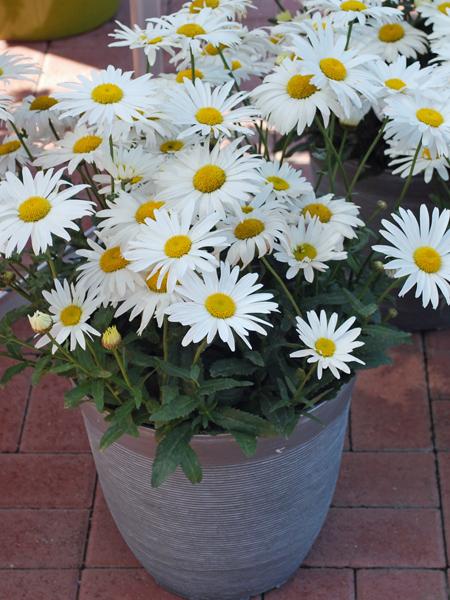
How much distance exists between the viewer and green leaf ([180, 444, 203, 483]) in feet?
4.74

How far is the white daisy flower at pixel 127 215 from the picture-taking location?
1.35 m

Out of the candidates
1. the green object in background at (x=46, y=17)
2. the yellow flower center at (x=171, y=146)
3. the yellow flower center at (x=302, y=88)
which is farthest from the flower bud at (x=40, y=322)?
the green object in background at (x=46, y=17)

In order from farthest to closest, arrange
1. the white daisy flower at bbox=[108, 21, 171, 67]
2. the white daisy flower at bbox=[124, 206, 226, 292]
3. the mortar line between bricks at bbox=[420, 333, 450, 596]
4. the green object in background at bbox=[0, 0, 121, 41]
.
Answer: the green object in background at bbox=[0, 0, 121, 41] → the mortar line between bricks at bbox=[420, 333, 450, 596] → the white daisy flower at bbox=[108, 21, 171, 67] → the white daisy flower at bbox=[124, 206, 226, 292]

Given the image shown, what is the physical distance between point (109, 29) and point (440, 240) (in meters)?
2.55

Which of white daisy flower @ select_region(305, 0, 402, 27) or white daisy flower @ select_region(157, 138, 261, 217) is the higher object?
white daisy flower @ select_region(305, 0, 402, 27)

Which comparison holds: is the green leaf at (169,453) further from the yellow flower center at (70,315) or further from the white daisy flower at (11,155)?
the white daisy flower at (11,155)

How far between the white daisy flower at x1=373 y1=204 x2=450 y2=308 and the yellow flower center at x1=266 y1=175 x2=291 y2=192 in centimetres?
17

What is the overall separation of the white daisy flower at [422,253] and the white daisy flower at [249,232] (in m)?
0.14

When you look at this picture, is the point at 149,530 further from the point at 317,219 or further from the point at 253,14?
the point at 253,14

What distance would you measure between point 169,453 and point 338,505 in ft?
2.50

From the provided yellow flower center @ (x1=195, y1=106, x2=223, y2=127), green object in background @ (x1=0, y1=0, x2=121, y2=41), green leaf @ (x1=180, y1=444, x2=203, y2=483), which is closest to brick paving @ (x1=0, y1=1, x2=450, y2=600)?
green leaf @ (x1=180, y1=444, x2=203, y2=483)

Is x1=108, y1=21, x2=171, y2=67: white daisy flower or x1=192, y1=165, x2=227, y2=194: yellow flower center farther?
x1=108, y1=21, x2=171, y2=67: white daisy flower

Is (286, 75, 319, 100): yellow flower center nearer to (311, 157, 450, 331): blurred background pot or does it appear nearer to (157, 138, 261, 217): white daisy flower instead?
(157, 138, 261, 217): white daisy flower

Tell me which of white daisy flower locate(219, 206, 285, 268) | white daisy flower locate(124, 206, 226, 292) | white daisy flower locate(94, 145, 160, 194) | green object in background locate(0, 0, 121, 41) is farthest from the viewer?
green object in background locate(0, 0, 121, 41)
